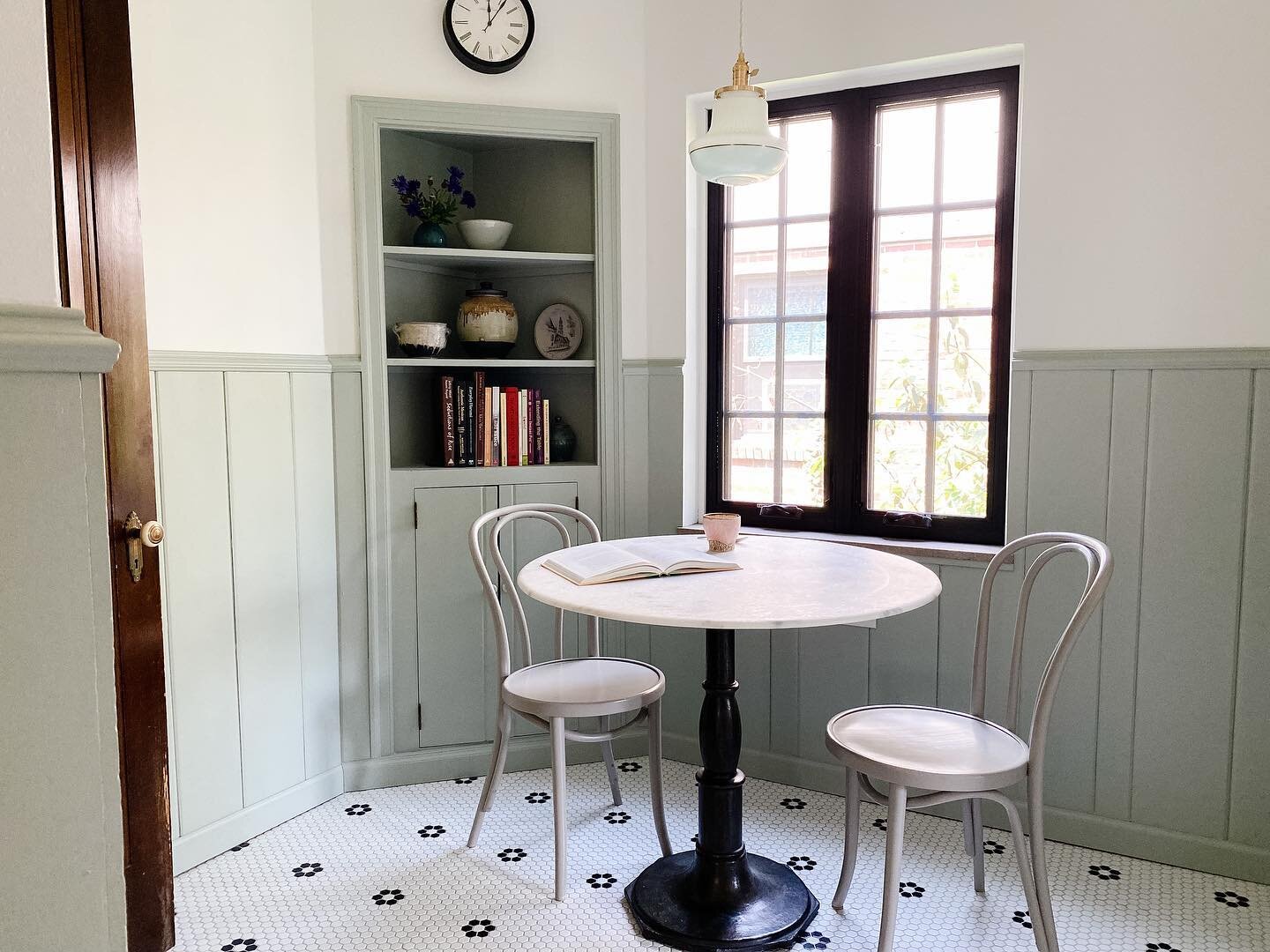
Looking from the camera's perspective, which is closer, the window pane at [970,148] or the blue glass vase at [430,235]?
the window pane at [970,148]

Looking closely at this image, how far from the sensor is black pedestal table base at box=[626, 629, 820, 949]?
7.20 feet

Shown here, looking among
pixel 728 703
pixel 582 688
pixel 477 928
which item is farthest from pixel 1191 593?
pixel 477 928

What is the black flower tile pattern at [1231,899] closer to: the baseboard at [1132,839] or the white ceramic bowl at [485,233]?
the baseboard at [1132,839]

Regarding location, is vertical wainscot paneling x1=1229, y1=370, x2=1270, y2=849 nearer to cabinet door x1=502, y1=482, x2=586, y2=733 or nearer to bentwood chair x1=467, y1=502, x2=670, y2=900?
bentwood chair x1=467, y1=502, x2=670, y2=900

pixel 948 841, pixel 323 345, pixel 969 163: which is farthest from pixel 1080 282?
pixel 323 345

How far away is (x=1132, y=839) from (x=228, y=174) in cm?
296

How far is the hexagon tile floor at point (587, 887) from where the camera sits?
2.15m

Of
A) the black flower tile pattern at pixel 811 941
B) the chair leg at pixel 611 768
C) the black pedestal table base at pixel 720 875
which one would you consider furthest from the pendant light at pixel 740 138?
the black flower tile pattern at pixel 811 941

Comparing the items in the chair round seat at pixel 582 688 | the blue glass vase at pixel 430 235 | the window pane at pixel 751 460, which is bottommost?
the chair round seat at pixel 582 688

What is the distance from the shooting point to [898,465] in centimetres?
294

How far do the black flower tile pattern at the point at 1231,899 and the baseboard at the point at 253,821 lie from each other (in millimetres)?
2409

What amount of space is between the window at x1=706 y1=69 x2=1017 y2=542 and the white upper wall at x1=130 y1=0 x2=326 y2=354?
4.28ft

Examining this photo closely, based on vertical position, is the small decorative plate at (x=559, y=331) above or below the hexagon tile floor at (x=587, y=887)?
above

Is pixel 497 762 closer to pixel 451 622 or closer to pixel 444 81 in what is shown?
pixel 451 622
